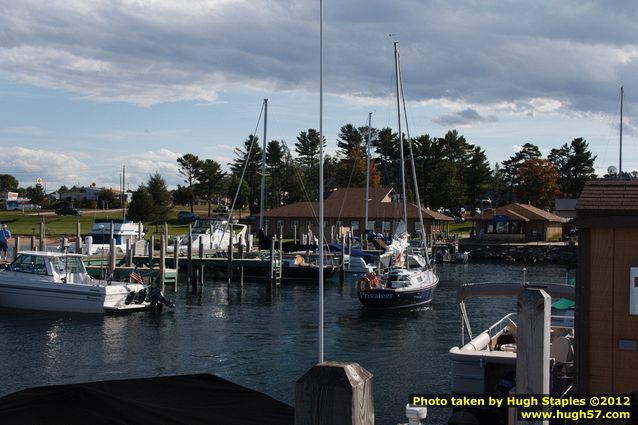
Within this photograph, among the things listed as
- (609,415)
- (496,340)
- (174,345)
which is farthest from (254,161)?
(609,415)

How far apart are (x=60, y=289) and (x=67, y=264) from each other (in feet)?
5.18

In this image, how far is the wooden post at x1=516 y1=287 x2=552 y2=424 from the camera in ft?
19.0

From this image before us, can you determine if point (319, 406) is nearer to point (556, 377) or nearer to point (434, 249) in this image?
point (556, 377)

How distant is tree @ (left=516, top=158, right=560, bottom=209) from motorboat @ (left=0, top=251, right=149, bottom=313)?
86.3 m

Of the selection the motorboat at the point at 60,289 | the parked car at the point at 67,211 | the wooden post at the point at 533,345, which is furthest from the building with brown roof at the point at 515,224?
the wooden post at the point at 533,345

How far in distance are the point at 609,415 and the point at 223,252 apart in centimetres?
4906

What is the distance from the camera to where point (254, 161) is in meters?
125

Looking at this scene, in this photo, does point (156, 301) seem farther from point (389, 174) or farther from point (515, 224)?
point (389, 174)

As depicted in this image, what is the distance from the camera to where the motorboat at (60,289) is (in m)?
32.1

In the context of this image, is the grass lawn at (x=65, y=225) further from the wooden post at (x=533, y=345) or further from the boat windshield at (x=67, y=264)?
the wooden post at (x=533, y=345)

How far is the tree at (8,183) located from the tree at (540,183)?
125064mm

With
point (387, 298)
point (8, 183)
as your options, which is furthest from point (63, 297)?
point (8, 183)

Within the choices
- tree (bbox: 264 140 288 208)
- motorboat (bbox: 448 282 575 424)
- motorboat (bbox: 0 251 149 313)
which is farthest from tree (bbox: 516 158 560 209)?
motorboat (bbox: 448 282 575 424)

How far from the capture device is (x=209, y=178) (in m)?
119
